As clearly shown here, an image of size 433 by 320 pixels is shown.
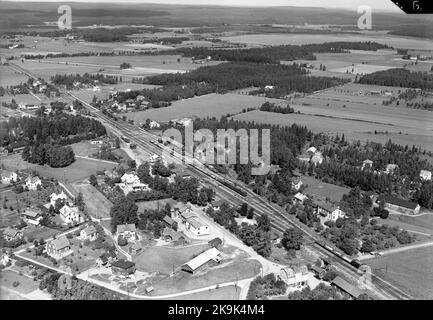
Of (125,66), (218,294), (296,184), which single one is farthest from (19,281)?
(125,66)

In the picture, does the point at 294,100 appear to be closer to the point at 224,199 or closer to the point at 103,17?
the point at 224,199

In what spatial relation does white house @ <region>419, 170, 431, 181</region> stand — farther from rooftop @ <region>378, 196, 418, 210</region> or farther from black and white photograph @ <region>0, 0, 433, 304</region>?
rooftop @ <region>378, 196, 418, 210</region>

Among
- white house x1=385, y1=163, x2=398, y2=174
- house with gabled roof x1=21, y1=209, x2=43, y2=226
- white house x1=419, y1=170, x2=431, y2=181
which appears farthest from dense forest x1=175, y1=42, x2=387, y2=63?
house with gabled roof x1=21, y1=209, x2=43, y2=226

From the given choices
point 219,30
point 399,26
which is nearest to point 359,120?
point 399,26

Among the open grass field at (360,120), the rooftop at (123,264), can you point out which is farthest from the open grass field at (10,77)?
the rooftop at (123,264)

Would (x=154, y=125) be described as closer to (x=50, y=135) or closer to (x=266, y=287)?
(x=50, y=135)
